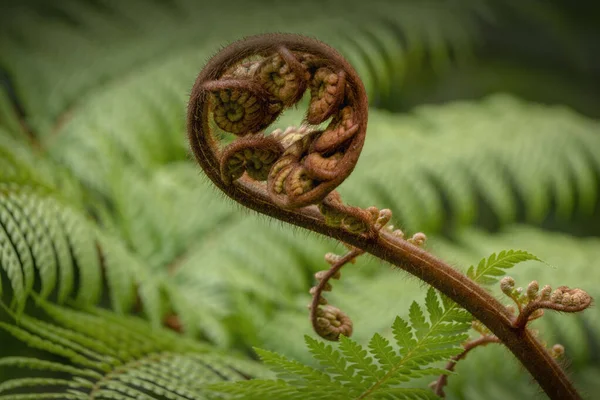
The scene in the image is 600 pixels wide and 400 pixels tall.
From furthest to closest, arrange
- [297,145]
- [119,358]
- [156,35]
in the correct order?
[156,35] < [119,358] < [297,145]

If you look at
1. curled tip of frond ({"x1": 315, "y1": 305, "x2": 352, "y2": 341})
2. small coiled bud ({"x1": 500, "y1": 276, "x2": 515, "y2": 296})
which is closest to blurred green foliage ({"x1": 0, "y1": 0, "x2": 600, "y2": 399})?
curled tip of frond ({"x1": 315, "y1": 305, "x2": 352, "y2": 341})

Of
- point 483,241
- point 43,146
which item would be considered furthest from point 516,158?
point 43,146

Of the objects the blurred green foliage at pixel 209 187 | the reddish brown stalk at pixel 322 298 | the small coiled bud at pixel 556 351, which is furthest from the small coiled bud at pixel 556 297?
the blurred green foliage at pixel 209 187

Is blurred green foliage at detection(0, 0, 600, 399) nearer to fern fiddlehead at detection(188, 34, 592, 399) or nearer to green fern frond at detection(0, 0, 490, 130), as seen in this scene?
green fern frond at detection(0, 0, 490, 130)

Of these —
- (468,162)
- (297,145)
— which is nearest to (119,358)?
(297,145)

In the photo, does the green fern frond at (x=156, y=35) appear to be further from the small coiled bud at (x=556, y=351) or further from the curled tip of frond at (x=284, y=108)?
the small coiled bud at (x=556, y=351)

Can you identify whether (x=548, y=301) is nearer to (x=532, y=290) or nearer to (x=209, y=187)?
(x=532, y=290)

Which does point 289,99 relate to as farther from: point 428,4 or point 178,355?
point 428,4
